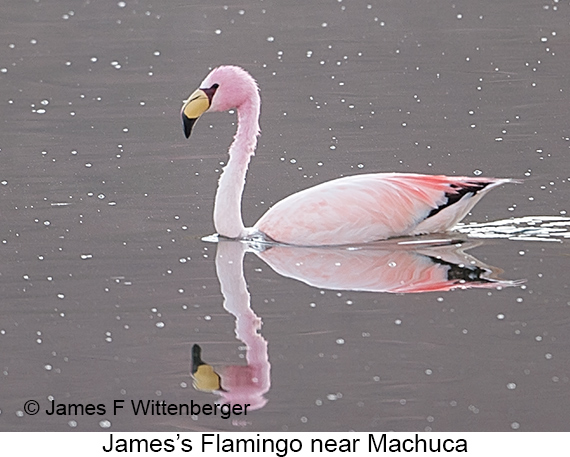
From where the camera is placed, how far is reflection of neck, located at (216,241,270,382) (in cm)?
446

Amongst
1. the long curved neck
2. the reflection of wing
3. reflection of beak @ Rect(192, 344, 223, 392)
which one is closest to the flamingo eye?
the long curved neck

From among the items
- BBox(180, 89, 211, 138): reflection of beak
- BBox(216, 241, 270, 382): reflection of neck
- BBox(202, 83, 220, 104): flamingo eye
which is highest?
BBox(202, 83, 220, 104): flamingo eye

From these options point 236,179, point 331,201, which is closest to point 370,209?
point 331,201

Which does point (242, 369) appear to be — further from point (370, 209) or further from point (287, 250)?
point (370, 209)

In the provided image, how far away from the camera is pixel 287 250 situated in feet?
19.0

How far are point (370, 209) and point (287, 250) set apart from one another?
1.39 ft

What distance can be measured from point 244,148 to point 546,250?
4.91ft

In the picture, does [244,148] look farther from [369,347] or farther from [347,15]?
[347,15]

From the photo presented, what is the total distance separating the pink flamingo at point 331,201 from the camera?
5797 millimetres

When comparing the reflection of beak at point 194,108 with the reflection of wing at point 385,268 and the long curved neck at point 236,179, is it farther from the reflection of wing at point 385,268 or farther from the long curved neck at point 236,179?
the reflection of wing at point 385,268

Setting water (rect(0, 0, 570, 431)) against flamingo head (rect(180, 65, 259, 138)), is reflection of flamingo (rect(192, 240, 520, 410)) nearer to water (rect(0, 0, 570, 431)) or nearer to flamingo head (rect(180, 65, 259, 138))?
water (rect(0, 0, 570, 431))

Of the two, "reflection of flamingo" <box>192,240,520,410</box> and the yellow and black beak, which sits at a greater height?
the yellow and black beak

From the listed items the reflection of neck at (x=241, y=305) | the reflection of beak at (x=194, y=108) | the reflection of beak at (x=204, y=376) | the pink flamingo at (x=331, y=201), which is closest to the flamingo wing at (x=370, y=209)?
the pink flamingo at (x=331, y=201)

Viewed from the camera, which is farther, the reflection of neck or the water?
the reflection of neck
